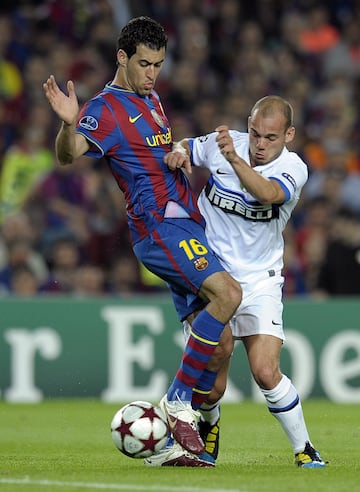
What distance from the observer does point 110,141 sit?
7.45 metres

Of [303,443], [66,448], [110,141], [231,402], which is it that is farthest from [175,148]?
[231,402]

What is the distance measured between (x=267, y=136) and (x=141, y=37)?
918 mm

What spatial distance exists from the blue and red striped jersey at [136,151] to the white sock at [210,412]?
1071 mm

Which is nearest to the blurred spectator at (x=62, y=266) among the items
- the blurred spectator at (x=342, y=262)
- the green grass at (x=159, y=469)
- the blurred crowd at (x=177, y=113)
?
the blurred crowd at (x=177, y=113)

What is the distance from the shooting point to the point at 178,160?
24.5ft

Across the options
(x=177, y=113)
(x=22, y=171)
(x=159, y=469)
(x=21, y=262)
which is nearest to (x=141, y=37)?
(x=159, y=469)

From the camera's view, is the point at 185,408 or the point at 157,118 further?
the point at 157,118

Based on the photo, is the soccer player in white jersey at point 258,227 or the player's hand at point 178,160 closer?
the soccer player in white jersey at point 258,227

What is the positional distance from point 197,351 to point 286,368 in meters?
5.57

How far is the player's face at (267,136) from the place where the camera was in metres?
7.40

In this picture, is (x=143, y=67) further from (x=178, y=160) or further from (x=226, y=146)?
(x=226, y=146)

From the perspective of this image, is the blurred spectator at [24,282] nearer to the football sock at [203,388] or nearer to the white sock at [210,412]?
the white sock at [210,412]

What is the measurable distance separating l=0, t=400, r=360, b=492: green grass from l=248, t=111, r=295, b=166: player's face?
1778 millimetres

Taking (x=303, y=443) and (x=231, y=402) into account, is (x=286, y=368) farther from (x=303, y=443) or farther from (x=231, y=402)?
(x=303, y=443)
